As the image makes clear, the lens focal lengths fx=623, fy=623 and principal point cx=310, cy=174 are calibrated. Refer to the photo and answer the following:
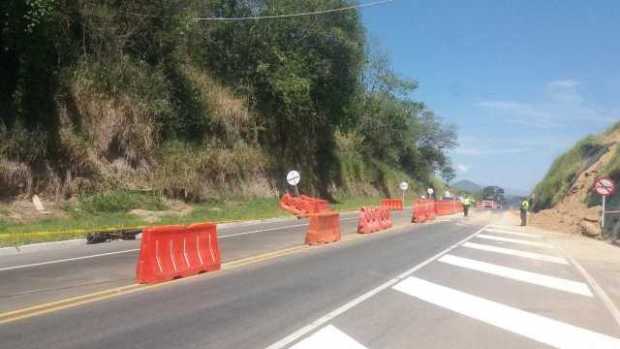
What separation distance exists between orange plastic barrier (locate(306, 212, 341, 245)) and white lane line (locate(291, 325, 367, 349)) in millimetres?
10390

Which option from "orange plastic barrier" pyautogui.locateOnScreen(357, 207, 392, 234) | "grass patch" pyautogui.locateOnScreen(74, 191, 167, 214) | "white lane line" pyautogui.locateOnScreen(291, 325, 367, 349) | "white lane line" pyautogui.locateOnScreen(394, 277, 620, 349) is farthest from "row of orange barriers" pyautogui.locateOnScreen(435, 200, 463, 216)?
"white lane line" pyautogui.locateOnScreen(291, 325, 367, 349)

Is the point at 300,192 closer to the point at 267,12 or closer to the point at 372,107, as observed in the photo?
the point at 267,12

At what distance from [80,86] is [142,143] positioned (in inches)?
151

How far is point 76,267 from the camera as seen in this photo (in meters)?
12.5

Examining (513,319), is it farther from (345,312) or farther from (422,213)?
(422,213)

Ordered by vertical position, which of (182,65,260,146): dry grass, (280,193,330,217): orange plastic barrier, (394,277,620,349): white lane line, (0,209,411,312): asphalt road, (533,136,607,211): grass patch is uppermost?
(182,65,260,146): dry grass

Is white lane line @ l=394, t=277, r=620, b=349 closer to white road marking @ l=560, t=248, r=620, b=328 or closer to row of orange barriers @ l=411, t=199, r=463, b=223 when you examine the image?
white road marking @ l=560, t=248, r=620, b=328

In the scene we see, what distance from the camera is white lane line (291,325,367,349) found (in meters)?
6.64

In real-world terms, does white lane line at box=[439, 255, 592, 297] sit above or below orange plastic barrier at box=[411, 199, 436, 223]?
below

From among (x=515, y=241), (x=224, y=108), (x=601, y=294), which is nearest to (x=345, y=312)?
(x=601, y=294)

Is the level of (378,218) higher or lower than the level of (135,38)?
lower

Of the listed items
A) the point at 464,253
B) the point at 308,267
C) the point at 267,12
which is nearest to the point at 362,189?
the point at 267,12

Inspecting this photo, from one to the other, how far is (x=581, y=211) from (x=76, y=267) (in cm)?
2418

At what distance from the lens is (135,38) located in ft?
96.7
